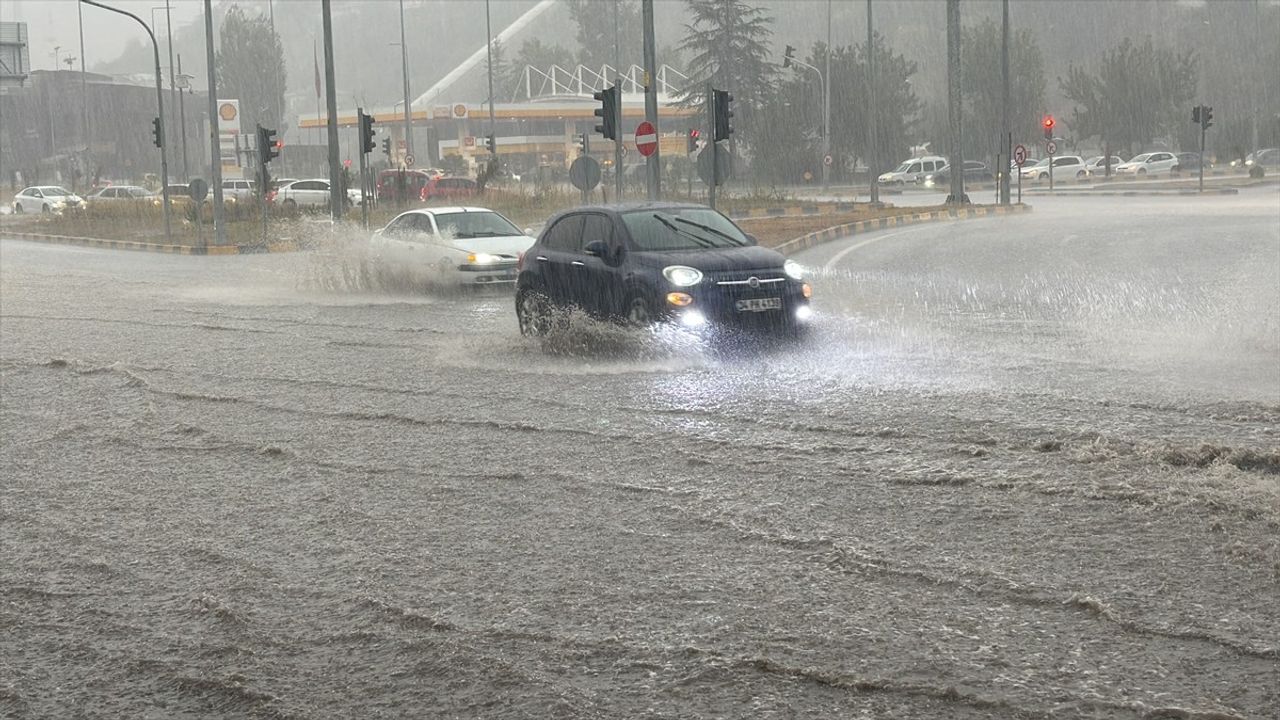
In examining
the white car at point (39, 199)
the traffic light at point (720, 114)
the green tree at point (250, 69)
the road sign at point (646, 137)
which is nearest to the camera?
the road sign at point (646, 137)

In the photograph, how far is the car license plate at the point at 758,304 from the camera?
1311 centimetres

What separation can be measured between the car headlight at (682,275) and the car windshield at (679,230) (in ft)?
2.05

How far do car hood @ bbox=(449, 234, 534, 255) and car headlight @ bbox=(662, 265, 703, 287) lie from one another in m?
8.84

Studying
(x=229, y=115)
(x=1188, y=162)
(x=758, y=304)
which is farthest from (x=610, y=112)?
(x=1188, y=162)

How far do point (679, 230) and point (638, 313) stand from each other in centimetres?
121

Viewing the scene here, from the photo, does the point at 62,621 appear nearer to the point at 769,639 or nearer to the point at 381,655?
the point at 381,655

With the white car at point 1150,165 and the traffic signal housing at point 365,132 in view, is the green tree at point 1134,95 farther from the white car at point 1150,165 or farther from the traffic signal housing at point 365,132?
the traffic signal housing at point 365,132

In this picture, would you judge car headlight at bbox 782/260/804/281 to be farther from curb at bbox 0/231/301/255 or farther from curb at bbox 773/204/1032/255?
curb at bbox 0/231/301/255

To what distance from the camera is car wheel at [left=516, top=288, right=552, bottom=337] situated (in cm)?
1462

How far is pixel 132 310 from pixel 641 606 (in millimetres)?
16305

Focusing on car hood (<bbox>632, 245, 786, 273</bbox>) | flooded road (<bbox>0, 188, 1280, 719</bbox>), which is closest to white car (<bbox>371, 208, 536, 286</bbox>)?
flooded road (<bbox>0, 188, 1280, 719</bbox>)

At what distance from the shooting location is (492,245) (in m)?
21.9

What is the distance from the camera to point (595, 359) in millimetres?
13359

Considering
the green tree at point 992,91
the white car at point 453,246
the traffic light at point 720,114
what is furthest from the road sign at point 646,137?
the green tree at point 992,91
